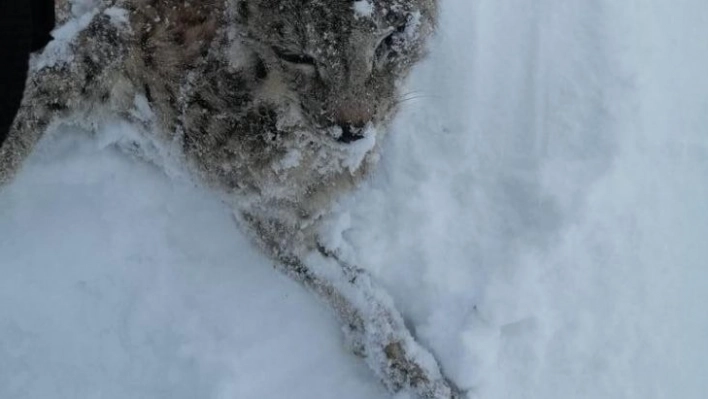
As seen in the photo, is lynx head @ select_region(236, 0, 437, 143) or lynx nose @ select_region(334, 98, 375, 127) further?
lynx nose @ select_region(334, 98, 375, 127)

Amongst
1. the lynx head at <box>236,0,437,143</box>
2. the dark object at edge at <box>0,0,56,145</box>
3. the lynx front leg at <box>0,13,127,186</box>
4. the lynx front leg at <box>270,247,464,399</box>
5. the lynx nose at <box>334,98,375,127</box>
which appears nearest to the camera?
the dark object at edge at <box>0,0,56,145</box>

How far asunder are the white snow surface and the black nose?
2.56ft

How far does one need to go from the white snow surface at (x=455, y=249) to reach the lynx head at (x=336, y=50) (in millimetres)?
794

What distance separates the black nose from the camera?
2445 millimetres

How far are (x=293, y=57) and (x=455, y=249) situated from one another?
1321 mm

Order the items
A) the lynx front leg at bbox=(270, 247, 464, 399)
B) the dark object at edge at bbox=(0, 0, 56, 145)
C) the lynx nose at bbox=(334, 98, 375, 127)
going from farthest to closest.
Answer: the lynx front leg at bbox=(270, 247, 464, 399), the lynx nose at bbox=(334, 98, 375, 127), the dark object at edge at bbox=(0, 0, 56, 145)

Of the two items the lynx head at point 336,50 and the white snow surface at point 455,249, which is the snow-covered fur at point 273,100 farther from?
the white snow surface at point 455,249

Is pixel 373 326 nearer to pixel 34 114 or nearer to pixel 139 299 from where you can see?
pixel 139 299

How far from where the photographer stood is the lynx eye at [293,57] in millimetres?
2397

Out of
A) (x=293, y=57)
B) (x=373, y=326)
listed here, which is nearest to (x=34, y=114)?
(x=293, y=57)

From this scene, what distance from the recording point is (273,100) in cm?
268

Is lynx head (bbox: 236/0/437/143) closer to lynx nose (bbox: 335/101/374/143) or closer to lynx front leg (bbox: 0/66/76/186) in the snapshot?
lynx nose (bbox: 335/101/374/143)

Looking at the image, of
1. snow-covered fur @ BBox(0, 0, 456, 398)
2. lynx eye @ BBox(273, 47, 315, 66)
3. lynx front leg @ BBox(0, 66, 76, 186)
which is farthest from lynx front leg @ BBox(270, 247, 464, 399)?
lynx front leg @ BBox(0, 66, 76, 186)

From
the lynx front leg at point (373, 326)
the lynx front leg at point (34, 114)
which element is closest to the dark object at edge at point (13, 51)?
the lynx front leg at point (34, 114)
